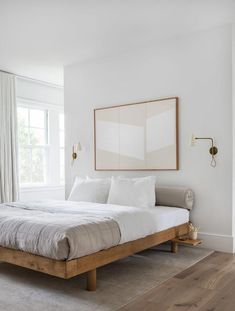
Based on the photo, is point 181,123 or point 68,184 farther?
point 68,184

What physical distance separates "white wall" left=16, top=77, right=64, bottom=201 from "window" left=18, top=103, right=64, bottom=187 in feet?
0.36

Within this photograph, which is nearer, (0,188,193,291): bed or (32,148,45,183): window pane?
(0,188,193,291): bed

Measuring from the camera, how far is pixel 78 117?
564 cm

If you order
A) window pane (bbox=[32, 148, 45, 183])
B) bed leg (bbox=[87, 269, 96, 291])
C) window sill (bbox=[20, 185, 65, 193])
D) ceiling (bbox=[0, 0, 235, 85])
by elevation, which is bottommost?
bed leg (bbox=[87, 269, 96, 291])

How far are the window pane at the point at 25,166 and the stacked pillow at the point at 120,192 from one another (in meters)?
1.88

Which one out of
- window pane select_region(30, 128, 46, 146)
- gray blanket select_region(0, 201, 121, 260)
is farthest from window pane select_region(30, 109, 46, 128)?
gray blanket select_region(0, 201, 121, 260)

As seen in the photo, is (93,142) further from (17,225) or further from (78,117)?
(17,225)

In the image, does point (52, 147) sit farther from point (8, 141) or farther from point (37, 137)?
point (8, 141)

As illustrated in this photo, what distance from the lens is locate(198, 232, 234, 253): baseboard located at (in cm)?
408

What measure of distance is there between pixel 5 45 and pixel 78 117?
159 centimetres

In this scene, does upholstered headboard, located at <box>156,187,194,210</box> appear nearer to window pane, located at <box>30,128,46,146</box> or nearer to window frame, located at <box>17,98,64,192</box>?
window frame, located at <box>17,98,64,192</box>

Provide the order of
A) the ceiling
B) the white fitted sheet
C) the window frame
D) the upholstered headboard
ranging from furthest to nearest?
1. the window frame
2. the upholstered headboard
3. the white fitted sheet
4. the ceiling

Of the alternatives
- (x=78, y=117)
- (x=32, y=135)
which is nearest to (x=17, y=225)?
(x=78, y=117)

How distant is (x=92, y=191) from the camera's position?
4652 mm
